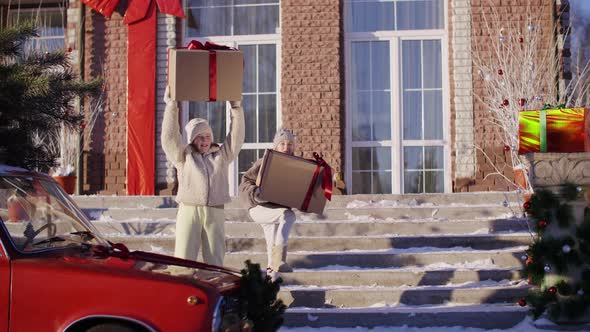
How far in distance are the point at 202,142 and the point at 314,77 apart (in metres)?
6.57

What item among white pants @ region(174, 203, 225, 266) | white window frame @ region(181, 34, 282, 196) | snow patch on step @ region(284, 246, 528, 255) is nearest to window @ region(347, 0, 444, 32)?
white window frame @ region(181, 34, 282, 196)

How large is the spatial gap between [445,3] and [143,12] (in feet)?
16.2

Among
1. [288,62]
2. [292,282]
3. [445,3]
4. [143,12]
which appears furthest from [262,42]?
[292,282]

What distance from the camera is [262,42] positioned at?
13.7 m

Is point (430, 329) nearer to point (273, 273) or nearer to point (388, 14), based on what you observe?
point (273, 273)

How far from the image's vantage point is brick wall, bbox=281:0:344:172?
42.9 ft

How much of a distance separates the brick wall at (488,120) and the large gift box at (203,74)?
6783 millimetres

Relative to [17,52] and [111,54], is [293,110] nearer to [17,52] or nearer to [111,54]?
[111,54]

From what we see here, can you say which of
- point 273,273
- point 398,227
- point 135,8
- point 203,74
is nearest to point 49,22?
Answer: point 135,8

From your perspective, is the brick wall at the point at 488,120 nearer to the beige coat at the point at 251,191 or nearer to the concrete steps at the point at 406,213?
the concrete steps at the point at 406,213

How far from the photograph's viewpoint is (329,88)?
13.1 meters

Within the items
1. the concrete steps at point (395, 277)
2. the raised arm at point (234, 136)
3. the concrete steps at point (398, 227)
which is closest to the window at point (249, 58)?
the concrete steps at point (398, 227)

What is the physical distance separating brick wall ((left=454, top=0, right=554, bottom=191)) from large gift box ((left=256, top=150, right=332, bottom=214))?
5.54 metres

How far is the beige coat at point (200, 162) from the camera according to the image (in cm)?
662
